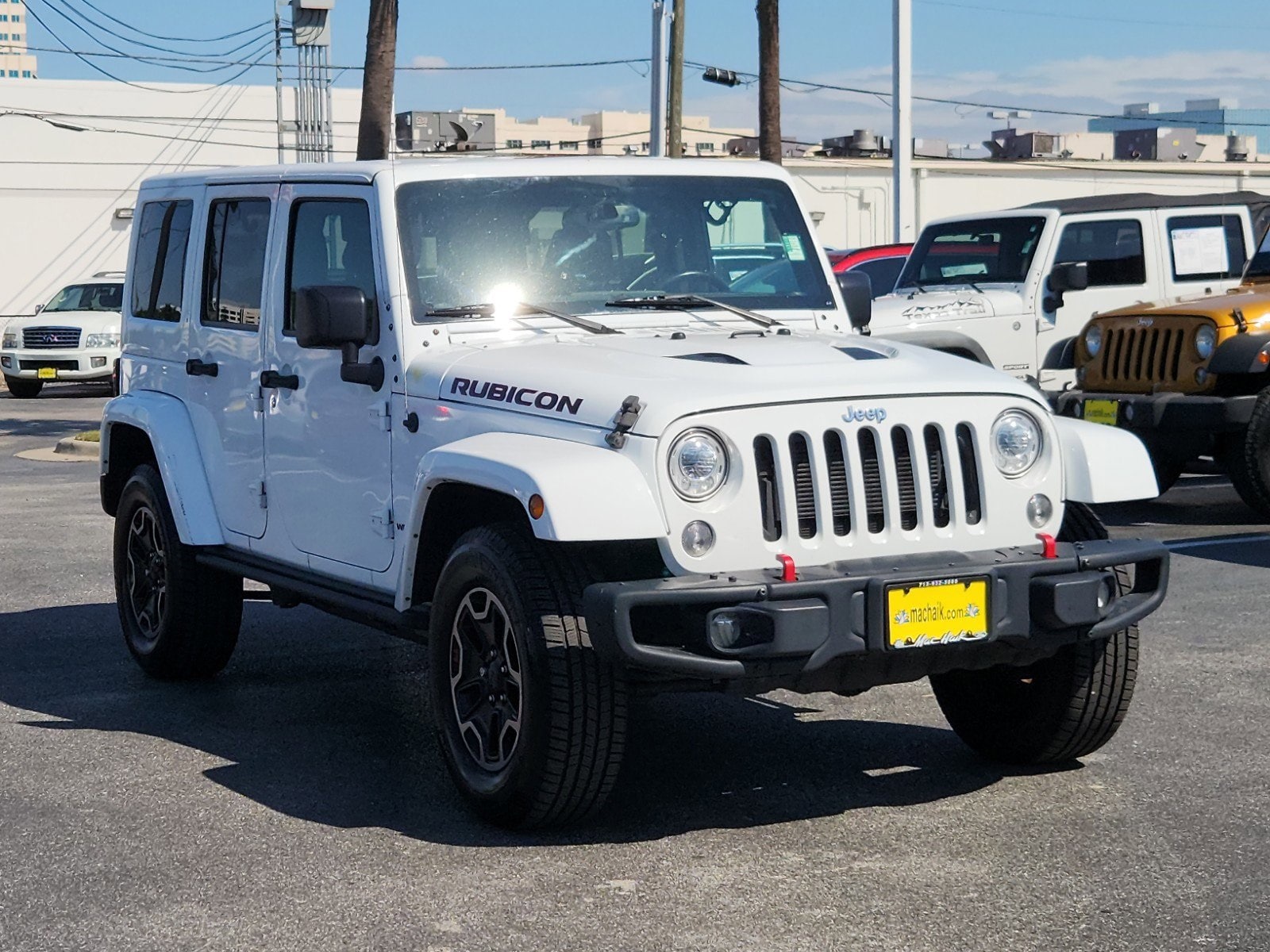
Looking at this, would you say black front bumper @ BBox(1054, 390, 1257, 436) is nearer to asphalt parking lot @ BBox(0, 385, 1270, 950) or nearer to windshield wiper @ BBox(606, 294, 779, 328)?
asphalt parking lot @ BBox(0, 385, 1270, 950)

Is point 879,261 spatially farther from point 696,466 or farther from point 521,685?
point 521,685

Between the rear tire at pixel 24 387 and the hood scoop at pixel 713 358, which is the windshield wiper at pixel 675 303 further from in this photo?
the rear tire at pixel 24 387

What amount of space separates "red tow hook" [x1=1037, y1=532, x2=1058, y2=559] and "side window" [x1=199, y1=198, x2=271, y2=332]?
3195 mm

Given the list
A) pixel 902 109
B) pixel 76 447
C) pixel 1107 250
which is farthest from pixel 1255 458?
pixel 902 109

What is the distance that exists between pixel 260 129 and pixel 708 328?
122 feet

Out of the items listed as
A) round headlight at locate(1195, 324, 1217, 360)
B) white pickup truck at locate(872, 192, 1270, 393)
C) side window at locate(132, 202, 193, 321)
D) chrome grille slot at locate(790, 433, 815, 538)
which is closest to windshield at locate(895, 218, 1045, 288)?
white pickup truck at locate(872, 192, 1270, 393)

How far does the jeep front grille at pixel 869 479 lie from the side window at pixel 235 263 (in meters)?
2.69

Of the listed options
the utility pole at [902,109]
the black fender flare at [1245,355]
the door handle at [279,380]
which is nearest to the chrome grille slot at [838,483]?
→ the door handle at [279,380]

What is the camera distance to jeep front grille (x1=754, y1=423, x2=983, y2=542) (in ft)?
16.7

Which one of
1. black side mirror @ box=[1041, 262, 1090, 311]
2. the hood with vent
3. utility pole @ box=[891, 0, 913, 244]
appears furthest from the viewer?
utility pole @ box=[891, 0, 913, 244]

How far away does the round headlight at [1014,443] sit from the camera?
17.6 feet

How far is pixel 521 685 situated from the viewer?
5.05m

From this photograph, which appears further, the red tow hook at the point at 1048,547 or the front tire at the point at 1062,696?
the front tire at the point at 1062,696

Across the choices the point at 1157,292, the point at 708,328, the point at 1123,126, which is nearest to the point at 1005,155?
the point at 1157,292
